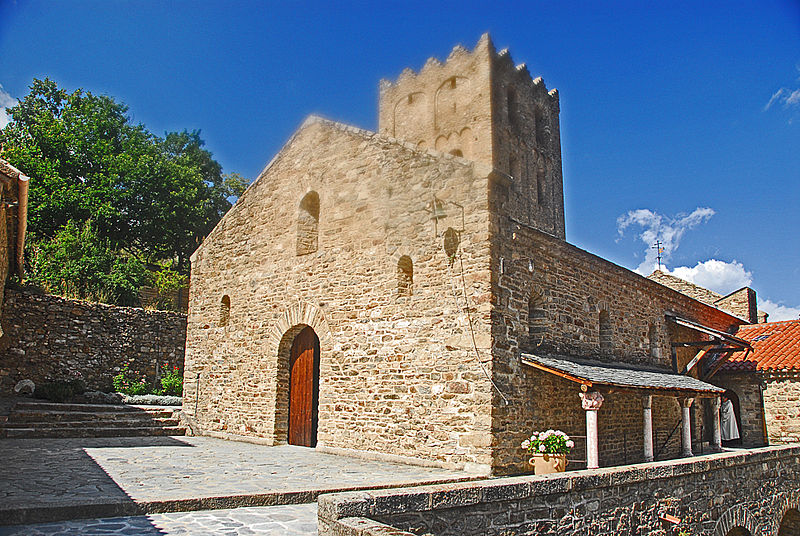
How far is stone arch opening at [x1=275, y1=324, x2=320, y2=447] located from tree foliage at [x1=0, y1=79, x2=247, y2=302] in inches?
474

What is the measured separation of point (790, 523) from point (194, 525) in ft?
43.0

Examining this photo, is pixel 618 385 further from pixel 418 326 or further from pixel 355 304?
pixel 355 304

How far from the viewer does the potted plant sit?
8.80 metres

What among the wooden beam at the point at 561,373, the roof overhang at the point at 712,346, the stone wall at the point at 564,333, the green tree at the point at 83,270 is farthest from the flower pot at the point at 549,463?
the green tree at the point at 83,270

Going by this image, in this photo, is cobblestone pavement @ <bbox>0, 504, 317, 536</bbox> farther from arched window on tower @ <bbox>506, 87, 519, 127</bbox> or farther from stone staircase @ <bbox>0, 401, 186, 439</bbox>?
arched window on tower @ <bbox>506, 87, 519, 127</bbox>

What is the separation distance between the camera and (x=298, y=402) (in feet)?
40.8

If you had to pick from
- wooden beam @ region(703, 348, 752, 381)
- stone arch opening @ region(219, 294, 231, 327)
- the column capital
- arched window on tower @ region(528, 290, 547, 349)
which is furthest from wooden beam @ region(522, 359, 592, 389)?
wooden beam @ region(703, 348, 752, 381)

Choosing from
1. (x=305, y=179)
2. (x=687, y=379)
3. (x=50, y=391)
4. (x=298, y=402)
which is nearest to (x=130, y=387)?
(x=50, y=391)

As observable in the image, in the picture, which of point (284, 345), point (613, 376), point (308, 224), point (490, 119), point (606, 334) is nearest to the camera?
point (613, 376)

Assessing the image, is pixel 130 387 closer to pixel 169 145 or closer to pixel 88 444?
pixel 88 444

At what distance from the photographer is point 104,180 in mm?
23828

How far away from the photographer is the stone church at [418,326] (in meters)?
9.50

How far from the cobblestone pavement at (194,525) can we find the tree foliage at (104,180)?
17095 millimetres

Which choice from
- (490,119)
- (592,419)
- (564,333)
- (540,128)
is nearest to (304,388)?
(564,333)
